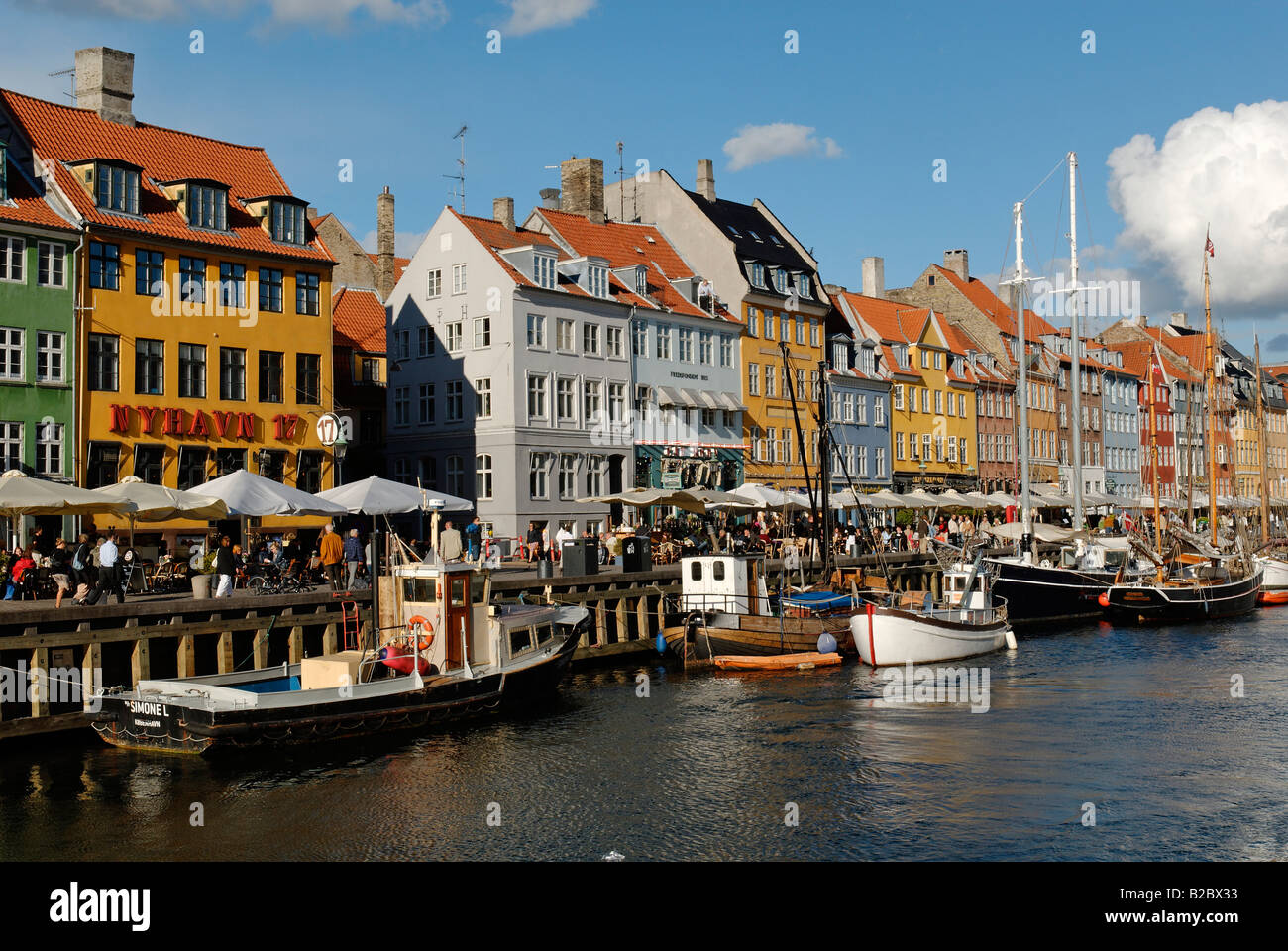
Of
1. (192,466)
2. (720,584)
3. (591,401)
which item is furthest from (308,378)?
(720,584)

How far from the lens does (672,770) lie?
71.9ft

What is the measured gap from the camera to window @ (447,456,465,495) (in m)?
53.5

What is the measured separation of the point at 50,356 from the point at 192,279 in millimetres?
5571

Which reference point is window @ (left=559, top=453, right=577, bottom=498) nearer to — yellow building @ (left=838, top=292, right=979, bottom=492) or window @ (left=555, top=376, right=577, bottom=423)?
window @ (left=555, top=376, right=577, bottom=423)

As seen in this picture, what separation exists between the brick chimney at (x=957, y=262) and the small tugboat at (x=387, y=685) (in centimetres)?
6979

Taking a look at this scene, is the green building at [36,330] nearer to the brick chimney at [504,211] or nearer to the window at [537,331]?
the window at [537,331]

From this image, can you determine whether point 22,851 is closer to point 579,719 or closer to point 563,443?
point 579,719

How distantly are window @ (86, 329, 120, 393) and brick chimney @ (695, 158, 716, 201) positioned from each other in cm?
3687

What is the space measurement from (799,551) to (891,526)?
20.5 m

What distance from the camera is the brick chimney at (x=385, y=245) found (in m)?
66.0

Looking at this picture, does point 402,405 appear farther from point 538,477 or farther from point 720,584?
point 720,584

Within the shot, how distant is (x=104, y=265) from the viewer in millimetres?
39250

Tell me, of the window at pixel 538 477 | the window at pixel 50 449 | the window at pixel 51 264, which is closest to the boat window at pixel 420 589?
the window at pixel 50 449
